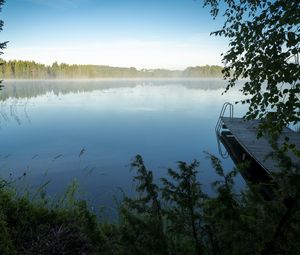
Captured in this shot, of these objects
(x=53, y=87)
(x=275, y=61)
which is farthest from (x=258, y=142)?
(x=53, y=87)

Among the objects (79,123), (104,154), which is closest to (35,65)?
(79,123)

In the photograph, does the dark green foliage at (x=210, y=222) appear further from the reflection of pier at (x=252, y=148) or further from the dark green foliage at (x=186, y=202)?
the reflection of pier at (x=252, y=148)

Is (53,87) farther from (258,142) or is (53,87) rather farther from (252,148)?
(252,148)

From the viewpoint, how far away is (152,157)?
13203mm

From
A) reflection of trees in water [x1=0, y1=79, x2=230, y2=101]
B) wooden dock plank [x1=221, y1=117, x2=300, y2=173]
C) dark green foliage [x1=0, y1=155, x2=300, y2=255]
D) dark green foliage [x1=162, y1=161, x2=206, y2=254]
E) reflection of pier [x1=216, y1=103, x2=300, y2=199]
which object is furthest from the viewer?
reflection of trees in water [x1=0, y1=79, x2=230, y2=101]

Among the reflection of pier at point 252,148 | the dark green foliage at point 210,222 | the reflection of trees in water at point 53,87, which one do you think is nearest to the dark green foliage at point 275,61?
the dark green foliage at point 210,222

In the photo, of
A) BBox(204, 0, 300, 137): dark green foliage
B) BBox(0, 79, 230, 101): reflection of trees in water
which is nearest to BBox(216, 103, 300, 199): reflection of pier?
BBox(204, 0, 300, 137): dark green foliage

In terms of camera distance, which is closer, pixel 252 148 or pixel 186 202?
pixel 186 202

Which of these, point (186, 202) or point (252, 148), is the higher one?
point (186, 202)

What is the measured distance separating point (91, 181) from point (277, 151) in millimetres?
9192

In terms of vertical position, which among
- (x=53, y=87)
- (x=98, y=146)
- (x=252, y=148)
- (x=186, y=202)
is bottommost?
(x=98, y=146)

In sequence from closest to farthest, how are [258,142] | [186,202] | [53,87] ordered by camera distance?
[186,202] < [258,142] < [53,87]

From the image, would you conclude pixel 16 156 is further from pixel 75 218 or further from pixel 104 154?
pixel 75 218

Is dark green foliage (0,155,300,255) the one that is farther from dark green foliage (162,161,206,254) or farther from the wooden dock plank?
the wooden dock plank
